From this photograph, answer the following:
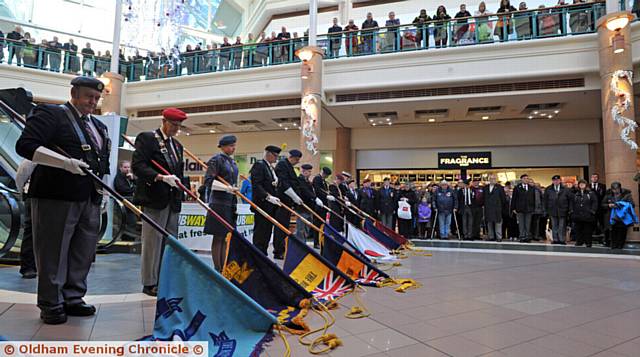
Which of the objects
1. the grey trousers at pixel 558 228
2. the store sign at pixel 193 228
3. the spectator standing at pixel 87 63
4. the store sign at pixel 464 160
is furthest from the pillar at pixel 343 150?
the spectator standing at pixel 87 63

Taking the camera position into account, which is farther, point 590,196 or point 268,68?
point 268,68

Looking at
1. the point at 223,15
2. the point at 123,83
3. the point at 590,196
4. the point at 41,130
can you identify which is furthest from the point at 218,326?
the point at 223,15

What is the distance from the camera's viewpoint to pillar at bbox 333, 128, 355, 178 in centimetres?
1580

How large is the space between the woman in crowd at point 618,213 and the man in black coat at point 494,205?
2171 mm

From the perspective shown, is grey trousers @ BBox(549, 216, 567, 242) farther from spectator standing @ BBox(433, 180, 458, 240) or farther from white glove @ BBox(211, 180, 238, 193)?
white glove @ BBox(211, 180, 238, 193)

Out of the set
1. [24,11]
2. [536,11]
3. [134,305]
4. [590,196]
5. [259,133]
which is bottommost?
[134,305]

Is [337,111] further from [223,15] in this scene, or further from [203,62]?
[223,15]

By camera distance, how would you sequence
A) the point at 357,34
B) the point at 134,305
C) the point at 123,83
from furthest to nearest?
the point at 123,83 < the point at 357,34 < the point at 134,305

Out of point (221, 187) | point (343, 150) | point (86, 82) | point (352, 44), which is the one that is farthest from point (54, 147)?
point (343, 150)

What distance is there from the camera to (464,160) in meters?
14.9

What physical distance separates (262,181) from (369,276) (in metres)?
1.83

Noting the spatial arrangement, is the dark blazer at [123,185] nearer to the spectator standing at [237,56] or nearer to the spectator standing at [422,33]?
the spectator standing at [237,56]

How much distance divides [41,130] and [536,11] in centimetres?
1238

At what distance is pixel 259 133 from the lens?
1736 cm
